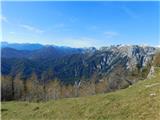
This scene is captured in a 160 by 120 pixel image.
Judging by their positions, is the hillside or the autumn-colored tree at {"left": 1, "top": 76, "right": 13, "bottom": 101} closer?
the hillside

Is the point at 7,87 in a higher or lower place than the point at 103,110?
lower

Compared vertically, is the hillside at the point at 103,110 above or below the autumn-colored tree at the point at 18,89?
above

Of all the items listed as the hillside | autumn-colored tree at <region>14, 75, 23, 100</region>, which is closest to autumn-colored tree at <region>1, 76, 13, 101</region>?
autumn-colored tree at <region>14, 75, 23, 100</region>

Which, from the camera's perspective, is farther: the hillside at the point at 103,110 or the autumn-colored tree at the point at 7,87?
the autumn-colored tree at the point at 7,87

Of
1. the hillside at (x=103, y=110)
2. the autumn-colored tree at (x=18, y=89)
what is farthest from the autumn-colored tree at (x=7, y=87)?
the hillside at (x=103, y=110)

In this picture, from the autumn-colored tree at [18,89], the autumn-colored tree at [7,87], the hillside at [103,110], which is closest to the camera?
the hillside at [103,110]

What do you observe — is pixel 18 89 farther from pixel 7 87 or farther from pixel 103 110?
pixel 103 110

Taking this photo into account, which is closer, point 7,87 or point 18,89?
point 7,87

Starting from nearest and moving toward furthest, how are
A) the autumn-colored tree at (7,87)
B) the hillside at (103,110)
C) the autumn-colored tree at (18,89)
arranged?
the hillside at (103,110) → the autumn-colored tree at (7,87) → the autumn-colored tree at (18,89)

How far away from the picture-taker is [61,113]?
25.7 m

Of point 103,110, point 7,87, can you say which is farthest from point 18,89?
point 103,110

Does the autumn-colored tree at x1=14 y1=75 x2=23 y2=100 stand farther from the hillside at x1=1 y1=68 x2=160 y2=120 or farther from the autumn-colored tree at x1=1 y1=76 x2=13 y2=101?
the hillside at x1=1 y1=68 x2=160 y2=120

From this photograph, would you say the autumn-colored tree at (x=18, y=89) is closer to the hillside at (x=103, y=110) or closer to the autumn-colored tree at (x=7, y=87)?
the autumn-colored tree at (x=7, y=87)

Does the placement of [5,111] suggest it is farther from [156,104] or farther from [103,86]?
[103,86]
